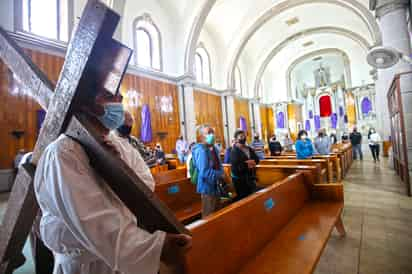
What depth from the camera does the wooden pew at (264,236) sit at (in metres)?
1.21

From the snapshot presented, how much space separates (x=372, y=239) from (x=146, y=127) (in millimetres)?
8012

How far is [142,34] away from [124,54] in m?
9.96

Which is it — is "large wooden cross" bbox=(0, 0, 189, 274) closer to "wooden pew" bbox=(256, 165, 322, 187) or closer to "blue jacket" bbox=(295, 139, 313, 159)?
"wooden pew" bbox=(256, 165, 322, 187)

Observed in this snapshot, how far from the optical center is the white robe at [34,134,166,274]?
595 mm

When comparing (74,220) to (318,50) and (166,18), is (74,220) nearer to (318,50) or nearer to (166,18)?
(166,18)

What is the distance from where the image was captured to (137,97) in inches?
351

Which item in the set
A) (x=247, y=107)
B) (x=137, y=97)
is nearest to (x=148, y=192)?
(x=137, y=97)

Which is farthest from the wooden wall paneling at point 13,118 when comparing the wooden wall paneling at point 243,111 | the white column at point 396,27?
the wooden wall paneling at point 243,111

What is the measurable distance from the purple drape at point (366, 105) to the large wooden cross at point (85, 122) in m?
20.1

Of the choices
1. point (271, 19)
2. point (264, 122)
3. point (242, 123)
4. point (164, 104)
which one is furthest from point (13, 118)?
point (264, 122)

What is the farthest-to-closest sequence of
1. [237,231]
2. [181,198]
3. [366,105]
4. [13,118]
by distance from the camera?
1. [366,105]
2. [13,118]
3. [181,198]
4. [237,231]

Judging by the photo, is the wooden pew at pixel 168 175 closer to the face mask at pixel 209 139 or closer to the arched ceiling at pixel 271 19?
the face mask at pixel 209 139

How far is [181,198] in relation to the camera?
3.28 meters

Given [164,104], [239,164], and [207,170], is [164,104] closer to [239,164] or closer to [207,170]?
[239,164]
